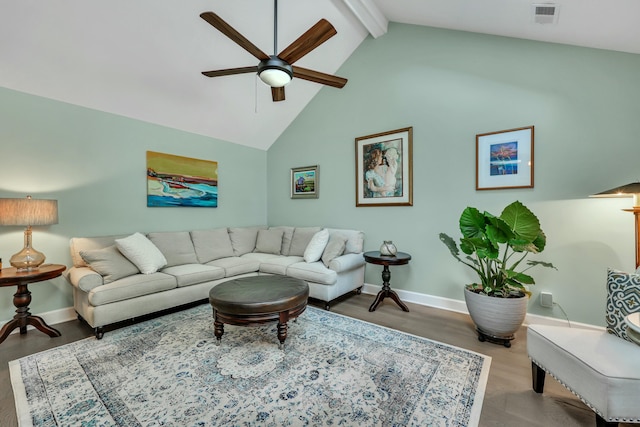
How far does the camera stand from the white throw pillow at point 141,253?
2951 mm

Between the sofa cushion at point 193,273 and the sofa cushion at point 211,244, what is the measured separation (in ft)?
1.19

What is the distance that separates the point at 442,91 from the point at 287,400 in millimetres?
3556

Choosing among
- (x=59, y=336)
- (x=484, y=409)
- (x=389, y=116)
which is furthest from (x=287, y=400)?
(x=389, y=116)

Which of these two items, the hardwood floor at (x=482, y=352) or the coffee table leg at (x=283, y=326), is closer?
the hardwood floor at (x=482, y=352)

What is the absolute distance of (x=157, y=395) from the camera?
1.73m

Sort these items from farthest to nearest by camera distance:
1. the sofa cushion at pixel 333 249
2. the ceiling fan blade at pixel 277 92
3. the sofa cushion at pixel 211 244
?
the sofa cushion at pixel 211 244 < the sofa cushion at pixel 333 249 < the ceiling fan blade at pixel 277 92

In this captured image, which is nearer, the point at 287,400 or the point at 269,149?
the point at 287,400

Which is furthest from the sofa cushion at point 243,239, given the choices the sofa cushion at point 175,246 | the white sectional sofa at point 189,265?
the sofa cushion at point 175,246

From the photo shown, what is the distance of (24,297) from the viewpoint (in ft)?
8.18

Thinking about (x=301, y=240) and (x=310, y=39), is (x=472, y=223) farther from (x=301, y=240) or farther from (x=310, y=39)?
(x=301, y=240)

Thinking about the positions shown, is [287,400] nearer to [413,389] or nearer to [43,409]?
[413,389]

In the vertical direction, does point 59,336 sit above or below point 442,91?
below

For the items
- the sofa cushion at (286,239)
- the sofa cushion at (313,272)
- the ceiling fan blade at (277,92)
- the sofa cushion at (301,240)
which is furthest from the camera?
the sofa cushion at (286,239)

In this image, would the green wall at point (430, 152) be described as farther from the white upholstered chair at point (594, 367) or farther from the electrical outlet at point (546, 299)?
the white upholstered chair at point (594, 367)
